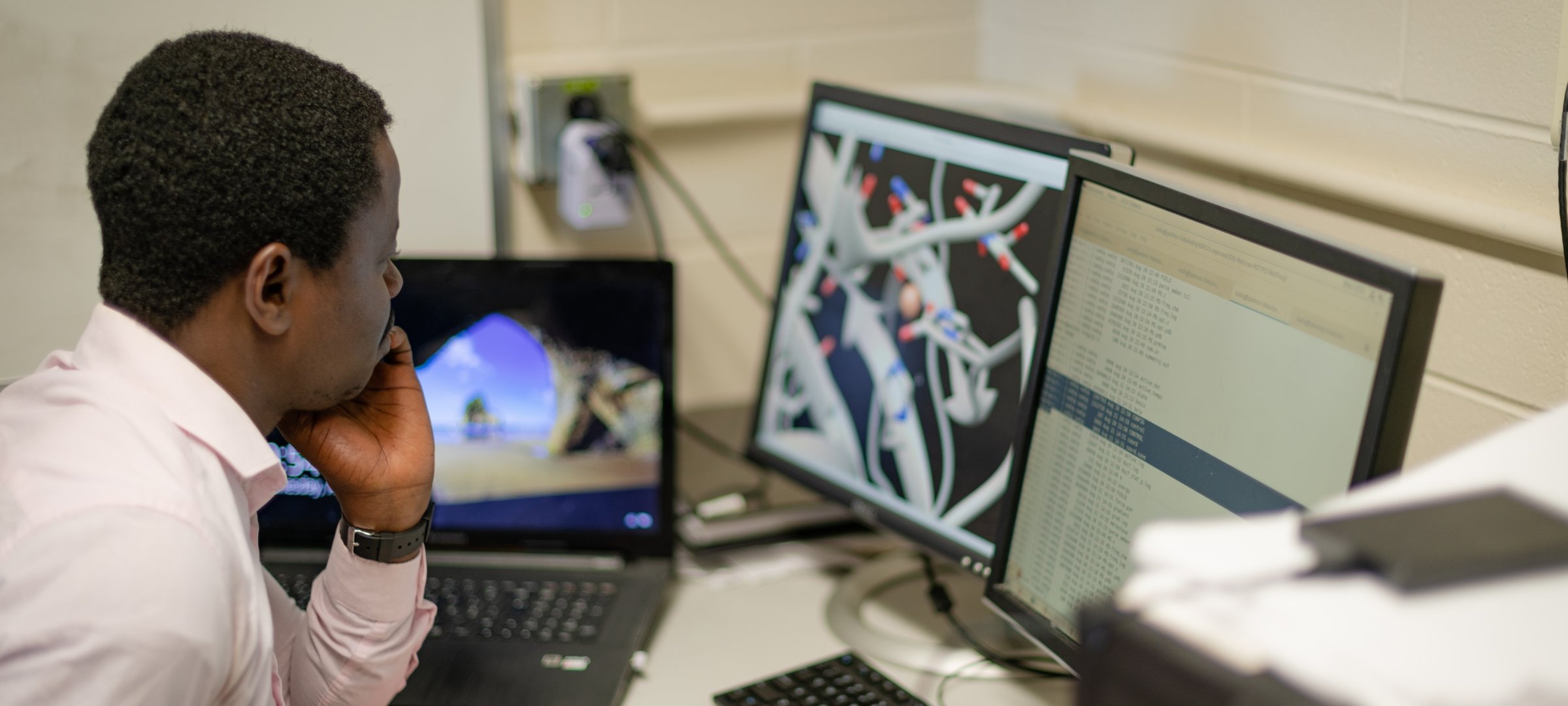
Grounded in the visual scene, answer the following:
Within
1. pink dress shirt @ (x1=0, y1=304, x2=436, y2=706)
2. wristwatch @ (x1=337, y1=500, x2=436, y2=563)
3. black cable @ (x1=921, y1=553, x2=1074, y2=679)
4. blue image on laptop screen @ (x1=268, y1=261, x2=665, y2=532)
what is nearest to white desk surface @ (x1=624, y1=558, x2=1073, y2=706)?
black cable @ (x1=921, y1=553, x2=1074, y2=679)

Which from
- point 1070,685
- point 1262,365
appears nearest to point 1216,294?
point 1262,365

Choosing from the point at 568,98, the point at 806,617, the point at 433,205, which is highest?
the point at 568,98

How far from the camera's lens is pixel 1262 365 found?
2.57 feet

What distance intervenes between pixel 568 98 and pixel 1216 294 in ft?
2.66

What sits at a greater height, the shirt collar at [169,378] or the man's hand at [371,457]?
the shirt collar at [169,378]

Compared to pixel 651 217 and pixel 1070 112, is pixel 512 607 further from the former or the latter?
pixel 1070 112

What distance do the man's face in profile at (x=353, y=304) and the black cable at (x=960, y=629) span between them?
1.94ft

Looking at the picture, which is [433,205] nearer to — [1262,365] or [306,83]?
[306,83]

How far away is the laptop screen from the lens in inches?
48.3

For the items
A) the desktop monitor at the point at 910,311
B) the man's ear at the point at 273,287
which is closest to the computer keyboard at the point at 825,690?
the desktop monitor at the point at 910,311

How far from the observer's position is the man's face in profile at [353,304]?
2.66 ft

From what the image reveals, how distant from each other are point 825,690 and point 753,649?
15cm

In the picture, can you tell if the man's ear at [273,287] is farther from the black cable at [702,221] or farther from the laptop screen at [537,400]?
the black cable at [702,221]

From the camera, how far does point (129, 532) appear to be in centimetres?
67
